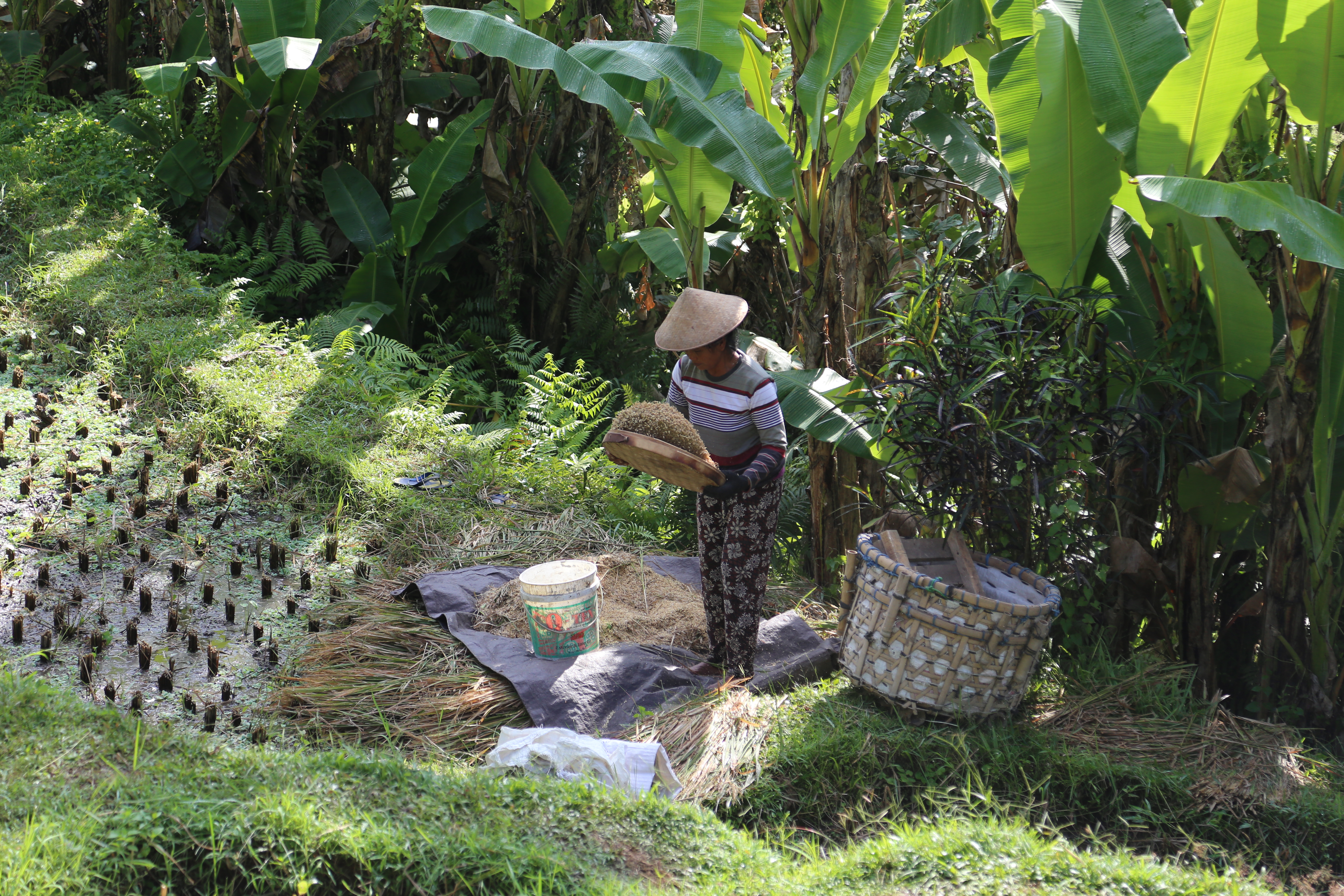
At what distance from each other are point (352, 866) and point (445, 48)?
826cm

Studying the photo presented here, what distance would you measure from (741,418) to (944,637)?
1164mm

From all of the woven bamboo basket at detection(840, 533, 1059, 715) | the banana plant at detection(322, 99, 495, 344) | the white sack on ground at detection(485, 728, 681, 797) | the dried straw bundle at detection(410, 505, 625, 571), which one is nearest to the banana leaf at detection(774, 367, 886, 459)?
the woven bamboo basket at detection(840, 533, 1059, 715)

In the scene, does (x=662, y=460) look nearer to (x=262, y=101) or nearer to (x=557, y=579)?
(x=557, y=579)

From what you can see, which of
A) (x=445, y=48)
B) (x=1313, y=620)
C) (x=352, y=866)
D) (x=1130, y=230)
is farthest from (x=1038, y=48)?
(x=445, y=48)

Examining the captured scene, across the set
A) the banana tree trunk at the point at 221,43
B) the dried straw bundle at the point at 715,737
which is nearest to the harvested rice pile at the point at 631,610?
the dried straw bundle at the point at 715,737

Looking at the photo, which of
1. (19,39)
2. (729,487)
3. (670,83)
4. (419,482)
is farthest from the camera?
(19,39)

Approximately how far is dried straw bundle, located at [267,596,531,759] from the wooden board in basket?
1120 millimetres

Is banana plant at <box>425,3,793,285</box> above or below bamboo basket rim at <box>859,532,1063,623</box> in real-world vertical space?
above

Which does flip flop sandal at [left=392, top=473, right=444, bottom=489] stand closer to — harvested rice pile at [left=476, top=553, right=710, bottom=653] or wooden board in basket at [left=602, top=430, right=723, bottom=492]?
harvested rice pile at [left=476, top=553, right=710, bottom=653]

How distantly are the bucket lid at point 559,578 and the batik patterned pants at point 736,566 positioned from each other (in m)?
0.51

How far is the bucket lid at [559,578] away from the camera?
4.29 metres

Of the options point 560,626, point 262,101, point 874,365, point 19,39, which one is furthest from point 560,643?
point 19,39

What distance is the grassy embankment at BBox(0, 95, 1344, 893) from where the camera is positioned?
2.73 meters

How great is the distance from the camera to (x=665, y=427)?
3840 millimetres
